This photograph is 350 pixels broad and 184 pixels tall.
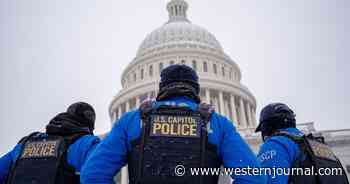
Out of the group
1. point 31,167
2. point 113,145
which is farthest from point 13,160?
point 113,145

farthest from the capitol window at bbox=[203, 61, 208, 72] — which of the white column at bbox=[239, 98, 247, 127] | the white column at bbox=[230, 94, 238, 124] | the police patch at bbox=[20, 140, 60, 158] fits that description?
the police patch at bbox=[20, 140, 60, 158]

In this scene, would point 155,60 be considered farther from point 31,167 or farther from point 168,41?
point 31,167

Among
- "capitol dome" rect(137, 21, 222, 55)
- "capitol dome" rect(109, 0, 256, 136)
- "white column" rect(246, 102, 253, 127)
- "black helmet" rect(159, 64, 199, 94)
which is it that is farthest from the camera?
"capitol dome" rect(137, 21, 222, 55)

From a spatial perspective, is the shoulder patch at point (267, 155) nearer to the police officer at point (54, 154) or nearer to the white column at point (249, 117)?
the police officer at point (54, 154)

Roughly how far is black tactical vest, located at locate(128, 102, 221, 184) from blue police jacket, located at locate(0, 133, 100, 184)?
1.06m

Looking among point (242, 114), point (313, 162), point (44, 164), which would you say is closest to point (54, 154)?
point (44, 164)

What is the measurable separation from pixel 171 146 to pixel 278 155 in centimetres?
174

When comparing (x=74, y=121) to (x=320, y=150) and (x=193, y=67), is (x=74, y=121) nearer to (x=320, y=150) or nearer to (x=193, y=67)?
(x=320, y=150)

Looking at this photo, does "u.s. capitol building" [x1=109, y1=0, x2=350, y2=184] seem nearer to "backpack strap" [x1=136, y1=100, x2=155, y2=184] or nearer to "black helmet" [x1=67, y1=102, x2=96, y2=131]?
"black helmet" [x1=67, y1=102, x2=96, y2=131]

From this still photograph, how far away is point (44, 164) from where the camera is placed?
4527mm

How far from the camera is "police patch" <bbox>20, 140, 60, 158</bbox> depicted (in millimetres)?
4648

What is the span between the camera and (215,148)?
3.78 meters

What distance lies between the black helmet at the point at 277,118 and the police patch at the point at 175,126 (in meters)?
1.91

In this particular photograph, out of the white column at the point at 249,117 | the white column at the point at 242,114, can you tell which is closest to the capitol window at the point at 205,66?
the white column at the point at 242,114
